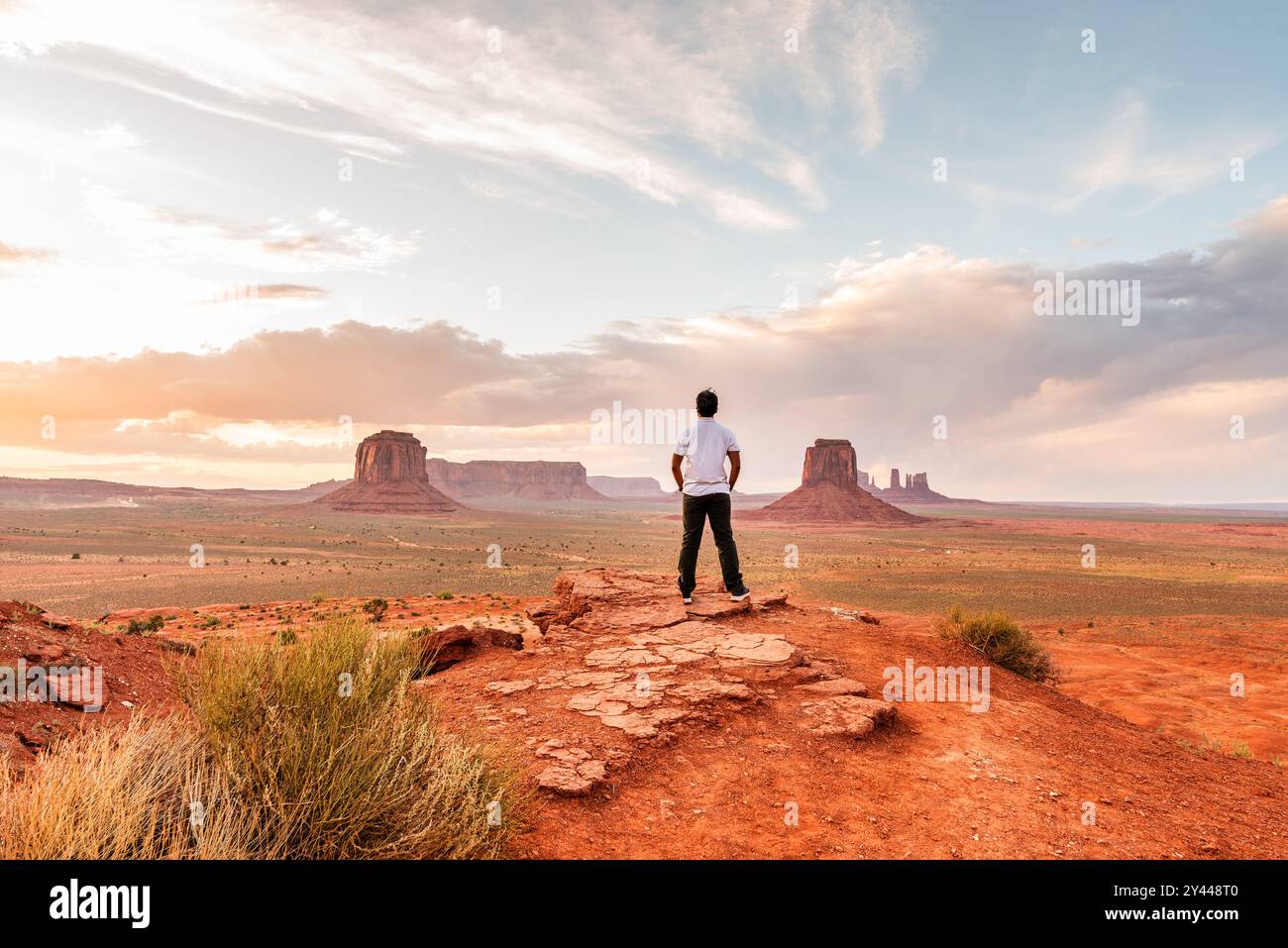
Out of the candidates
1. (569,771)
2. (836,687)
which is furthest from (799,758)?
(569,771)

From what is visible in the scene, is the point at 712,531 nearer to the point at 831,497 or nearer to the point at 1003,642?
the point at 1003,642

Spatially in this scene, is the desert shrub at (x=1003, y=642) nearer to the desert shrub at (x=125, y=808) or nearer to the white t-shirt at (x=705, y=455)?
the white t-shirt at (x=705, y=455)

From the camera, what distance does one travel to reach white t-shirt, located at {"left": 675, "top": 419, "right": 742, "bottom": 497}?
27.4 feet

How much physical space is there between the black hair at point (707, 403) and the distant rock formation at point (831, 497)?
12441 cm

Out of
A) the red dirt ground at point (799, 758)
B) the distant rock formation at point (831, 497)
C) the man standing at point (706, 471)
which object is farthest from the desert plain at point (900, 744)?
the distant rock formation at point (831, 497)

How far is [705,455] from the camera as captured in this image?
27.5 ft

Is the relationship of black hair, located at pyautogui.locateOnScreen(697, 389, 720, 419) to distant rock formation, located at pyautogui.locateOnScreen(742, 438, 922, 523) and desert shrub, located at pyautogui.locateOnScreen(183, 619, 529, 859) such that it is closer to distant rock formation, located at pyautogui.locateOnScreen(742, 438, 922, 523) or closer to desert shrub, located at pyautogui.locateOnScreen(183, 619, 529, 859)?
desert shrub, located at pyautogui.locateOnScreen(183, 619, 529, 859)

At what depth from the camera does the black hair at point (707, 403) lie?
8.36m

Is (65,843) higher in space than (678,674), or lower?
higher

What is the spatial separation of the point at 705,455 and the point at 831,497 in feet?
444

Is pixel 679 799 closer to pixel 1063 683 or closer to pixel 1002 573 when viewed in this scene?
pixel 1063 683

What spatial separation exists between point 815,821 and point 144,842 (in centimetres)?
394
